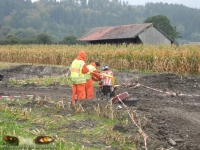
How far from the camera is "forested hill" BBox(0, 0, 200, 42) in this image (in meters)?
123

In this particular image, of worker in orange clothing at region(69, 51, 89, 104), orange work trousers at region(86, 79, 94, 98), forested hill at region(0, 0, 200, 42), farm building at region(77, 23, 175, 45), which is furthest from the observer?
forested hill at region(0, 0, 200, 42)

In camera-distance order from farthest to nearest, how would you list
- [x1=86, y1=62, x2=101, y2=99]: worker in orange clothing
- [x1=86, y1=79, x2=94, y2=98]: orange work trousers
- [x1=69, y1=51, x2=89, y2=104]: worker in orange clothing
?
[x1=86, y1=79, x2=94, y2=98]: orange work trousers, [x1=86, y1=62, x2=101, y2=99]: worker in orange clothing, [x1=69, y1=51, x2=89, y2=104]: worker in orange clothing

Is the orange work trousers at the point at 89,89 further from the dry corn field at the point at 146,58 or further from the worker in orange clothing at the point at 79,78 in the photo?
the dry corn field at the point at 146,58

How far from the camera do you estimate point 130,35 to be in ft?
124

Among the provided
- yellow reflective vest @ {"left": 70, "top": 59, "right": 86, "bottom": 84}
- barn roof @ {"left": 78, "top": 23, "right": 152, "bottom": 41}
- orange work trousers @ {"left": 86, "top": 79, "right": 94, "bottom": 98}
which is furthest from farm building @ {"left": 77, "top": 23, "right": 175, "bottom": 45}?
yellow reflective vest @ {"left": 70, "top": 59, "right": 86, "bottom": 84}

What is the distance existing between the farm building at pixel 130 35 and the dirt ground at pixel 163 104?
17.2 m

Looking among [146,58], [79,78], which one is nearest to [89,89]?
[79,78]

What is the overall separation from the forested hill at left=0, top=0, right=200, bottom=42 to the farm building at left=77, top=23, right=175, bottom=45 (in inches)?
2938

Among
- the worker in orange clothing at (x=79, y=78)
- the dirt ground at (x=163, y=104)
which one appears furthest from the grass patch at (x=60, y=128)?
the worker in orange clothing at (x=79, y=78)

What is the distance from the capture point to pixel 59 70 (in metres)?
23.2

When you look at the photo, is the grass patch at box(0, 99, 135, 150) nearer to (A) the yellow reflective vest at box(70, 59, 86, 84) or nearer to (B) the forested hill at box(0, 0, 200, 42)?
(A) the yellow reflective vest at box(70, 59, 86, 84)

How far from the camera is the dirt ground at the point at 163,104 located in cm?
754

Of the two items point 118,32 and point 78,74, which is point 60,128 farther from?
point 118,32

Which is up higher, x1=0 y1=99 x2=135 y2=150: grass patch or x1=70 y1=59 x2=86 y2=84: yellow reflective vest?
x1=70 y1=59 x2=86 y2=84: yellow reflective vest
